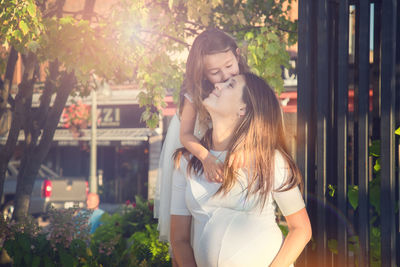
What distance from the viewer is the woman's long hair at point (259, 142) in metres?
2.55

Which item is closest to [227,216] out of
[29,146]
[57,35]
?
[57,35]

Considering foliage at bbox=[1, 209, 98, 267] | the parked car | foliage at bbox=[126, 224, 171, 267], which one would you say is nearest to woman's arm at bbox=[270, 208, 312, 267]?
foliage at bbox=[126, 224, 171, 267]

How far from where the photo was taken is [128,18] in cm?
602

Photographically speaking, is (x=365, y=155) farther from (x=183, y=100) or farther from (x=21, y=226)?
(x=21, y=226)

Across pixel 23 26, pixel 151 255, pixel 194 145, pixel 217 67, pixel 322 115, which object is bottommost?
pixel 151 255

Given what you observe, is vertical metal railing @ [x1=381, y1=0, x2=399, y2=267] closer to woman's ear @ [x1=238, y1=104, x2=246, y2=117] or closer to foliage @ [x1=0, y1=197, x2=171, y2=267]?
woman's ear @ [x1=238, y1=104, x2=246, y2=117]

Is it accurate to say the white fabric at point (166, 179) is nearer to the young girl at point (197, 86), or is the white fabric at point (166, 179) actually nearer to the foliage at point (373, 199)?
the young girl at point (197, 86)

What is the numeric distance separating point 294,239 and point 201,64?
3.62ft

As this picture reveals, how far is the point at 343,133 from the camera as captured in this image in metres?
2.99

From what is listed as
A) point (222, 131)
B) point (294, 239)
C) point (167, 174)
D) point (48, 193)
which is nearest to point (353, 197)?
point (294, 239)

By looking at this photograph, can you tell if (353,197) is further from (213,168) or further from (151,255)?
(151,255)

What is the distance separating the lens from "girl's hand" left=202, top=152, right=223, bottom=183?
2.57 m

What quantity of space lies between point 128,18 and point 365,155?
12.7ft

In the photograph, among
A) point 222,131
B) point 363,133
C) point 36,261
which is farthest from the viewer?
point 36,261
